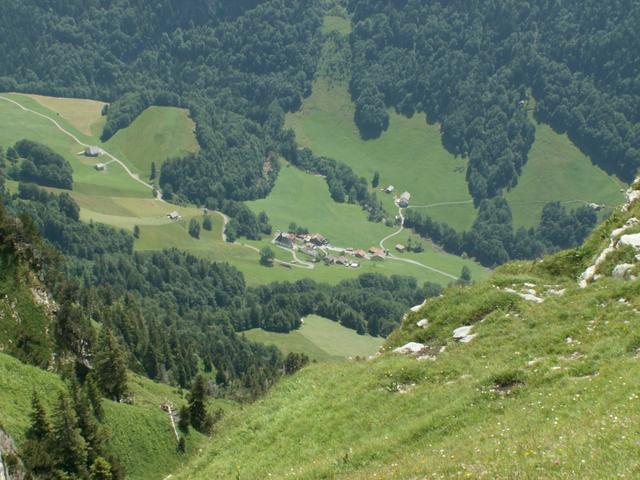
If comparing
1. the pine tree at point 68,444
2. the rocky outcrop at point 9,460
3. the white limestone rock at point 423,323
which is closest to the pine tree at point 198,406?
the pine tree at point 68,444

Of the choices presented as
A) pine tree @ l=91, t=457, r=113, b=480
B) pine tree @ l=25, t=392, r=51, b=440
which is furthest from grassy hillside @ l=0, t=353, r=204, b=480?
pine tree @ l=91, t=457, r=113, b=480

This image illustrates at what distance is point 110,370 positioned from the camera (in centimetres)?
10725

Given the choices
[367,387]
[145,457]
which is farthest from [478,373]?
[145,457]

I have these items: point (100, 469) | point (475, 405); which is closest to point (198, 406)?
point (100, 469)

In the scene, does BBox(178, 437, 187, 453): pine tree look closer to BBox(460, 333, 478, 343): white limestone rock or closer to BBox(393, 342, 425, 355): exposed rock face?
BBox(393, 342, 425, 355): exposed rock face

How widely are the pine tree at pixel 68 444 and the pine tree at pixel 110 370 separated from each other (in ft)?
90.2

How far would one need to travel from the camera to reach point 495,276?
2203 inches

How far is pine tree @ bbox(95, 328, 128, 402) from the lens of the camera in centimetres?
10681

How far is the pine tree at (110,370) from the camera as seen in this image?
106812 millimetres

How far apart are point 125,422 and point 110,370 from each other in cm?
1087

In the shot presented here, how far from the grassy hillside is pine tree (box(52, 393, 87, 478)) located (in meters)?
3.40

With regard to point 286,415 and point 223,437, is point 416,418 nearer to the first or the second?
point 286,415

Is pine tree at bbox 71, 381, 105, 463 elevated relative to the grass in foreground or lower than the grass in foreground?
lower

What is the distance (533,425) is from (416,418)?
8.02m
